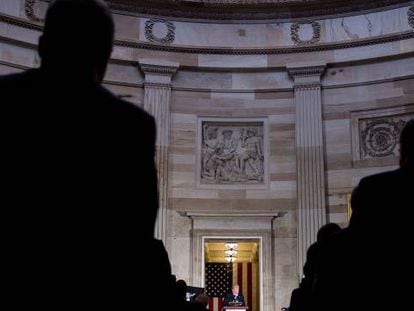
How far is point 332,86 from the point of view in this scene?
17391 millimetres

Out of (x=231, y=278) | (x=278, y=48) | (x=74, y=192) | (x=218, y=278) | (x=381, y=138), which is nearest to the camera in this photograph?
(x=74, y=192)

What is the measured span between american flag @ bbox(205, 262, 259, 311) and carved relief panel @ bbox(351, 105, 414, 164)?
461 cm

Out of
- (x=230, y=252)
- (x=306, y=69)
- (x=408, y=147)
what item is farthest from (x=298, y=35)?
(x=408, y=147)

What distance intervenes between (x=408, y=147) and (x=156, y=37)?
15.5m

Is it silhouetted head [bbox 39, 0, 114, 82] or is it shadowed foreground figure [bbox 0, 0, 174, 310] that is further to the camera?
silhouetted head [bbox 39, 0, 114, 82]

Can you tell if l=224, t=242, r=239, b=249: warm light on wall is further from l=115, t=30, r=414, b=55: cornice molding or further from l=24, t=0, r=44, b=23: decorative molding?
l=24, t=0, r=44, b=23: decorative molding

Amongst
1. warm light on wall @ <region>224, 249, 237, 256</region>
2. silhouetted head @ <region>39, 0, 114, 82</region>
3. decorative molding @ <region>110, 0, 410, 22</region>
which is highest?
decorative molding @ <region>110, 0, 410, 22</region>

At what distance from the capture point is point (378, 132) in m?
16.8

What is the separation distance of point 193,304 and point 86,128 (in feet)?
13.1

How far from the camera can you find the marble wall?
Result: 16.5 metres

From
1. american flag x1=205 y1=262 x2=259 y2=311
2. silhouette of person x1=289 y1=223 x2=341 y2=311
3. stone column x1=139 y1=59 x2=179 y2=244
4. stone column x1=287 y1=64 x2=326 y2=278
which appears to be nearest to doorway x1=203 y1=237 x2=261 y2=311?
american flag x1=205 y1=262 x2=259 y2=311

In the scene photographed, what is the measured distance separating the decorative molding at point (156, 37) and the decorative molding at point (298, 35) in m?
3.58

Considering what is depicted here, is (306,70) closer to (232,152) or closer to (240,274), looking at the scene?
(232,152)

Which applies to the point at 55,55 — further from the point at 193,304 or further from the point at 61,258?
the point at 193,304
